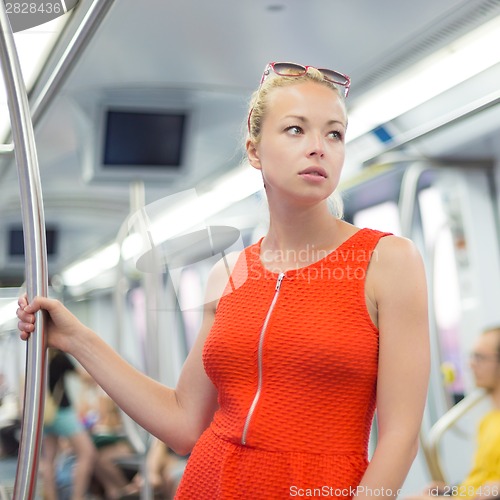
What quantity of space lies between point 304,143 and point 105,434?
556cm

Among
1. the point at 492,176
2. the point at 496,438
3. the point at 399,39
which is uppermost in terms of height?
the point at 399,39

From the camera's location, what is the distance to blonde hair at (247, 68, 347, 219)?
129cm

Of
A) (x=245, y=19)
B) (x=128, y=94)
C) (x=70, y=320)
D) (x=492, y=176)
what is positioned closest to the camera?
(x=70, y=320)

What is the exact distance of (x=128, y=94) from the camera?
468 cm

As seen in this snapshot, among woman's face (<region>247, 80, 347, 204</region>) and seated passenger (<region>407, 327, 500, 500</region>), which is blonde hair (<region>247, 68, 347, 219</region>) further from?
seated passenger (<region>407, 327, 500, 500</region>)

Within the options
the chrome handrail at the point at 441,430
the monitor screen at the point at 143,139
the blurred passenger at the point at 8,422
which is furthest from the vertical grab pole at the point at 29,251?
the chrome handrail at the point at 441,430

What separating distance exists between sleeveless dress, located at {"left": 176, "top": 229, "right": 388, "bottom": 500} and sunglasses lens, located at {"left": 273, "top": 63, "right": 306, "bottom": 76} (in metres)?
0.29

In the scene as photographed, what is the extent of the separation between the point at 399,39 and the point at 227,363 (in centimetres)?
303

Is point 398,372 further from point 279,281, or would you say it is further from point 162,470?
point 162,470

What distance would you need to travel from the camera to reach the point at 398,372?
1.13 m

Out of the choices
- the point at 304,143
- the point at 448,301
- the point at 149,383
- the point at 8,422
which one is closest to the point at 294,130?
the point at 304,143

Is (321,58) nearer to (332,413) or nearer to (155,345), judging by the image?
(155,345)

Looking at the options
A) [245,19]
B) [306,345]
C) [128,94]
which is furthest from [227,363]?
[128,94]

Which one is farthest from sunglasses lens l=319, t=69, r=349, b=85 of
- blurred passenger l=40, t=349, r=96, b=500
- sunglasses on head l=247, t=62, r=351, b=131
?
blurred passenger l=40, t=349, r=96, b=500
